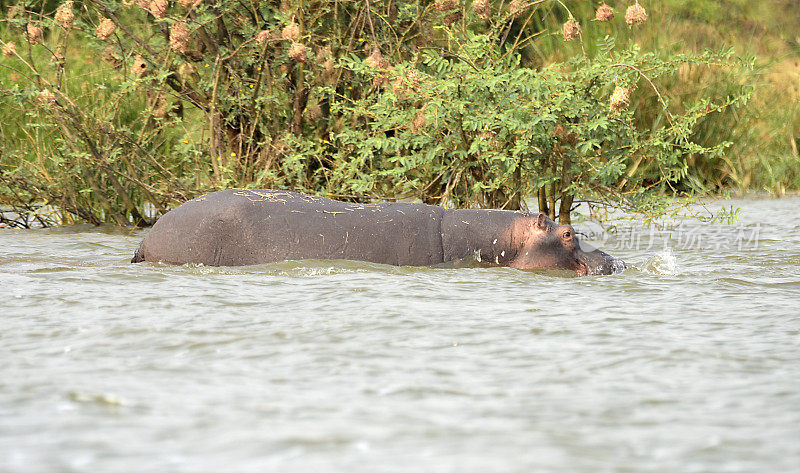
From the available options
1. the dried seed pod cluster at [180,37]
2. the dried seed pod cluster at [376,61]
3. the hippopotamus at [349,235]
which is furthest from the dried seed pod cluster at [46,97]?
the dried seed pod cluster at [376,61]

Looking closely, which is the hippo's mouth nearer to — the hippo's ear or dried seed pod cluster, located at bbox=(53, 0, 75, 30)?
the hippo's ear

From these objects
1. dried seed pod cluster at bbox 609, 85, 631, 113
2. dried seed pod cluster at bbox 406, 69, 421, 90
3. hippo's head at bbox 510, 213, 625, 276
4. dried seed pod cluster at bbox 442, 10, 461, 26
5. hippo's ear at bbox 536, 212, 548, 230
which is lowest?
hippo's head at bbox 510, 213, 625, 276

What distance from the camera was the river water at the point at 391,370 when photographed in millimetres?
2385

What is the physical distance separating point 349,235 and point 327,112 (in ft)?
8.94

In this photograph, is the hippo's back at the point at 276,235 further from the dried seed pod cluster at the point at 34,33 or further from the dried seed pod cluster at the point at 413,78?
the dried seed pod cluster at the point at 34,33

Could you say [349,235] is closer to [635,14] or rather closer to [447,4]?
[447,4]

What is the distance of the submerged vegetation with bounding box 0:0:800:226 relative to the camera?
6934mm

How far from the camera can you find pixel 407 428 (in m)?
2.57

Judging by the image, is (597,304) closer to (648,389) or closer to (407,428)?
(648,389)

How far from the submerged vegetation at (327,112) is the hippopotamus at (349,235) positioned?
3.27 feet

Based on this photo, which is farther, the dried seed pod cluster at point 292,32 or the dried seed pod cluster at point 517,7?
the dried seed pod cluster at point 517,7

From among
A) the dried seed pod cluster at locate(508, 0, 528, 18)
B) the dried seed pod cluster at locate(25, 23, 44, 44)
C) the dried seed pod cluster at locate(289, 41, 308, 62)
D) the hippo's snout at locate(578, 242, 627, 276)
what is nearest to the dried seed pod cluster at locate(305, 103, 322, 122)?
the dried seed pod cluster at locate(289, 41, 308, 62)

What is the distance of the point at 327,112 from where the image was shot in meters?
8.22

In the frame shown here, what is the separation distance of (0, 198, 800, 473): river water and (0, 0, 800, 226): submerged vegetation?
175 cm
